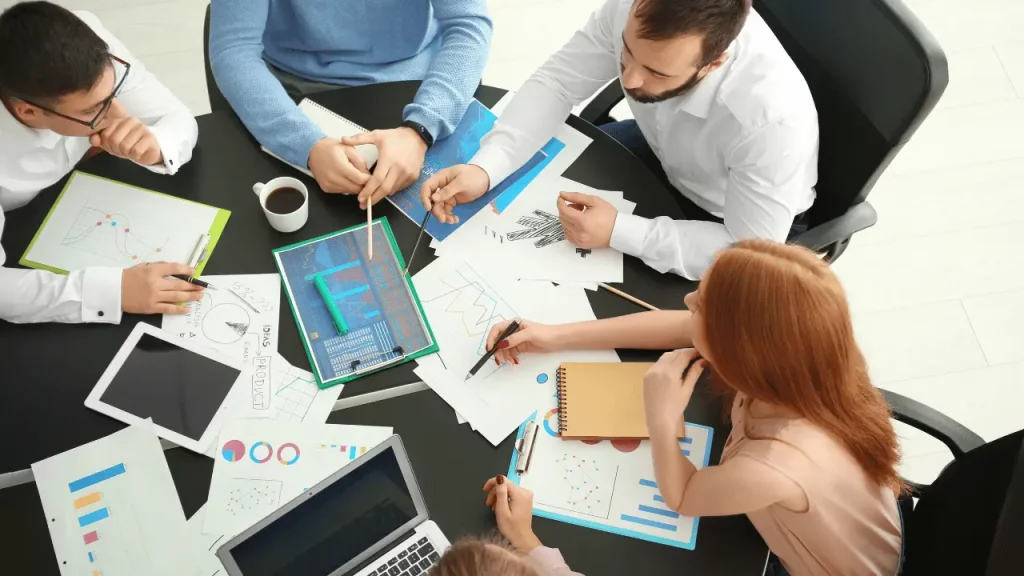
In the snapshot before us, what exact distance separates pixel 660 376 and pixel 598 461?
0.60ft

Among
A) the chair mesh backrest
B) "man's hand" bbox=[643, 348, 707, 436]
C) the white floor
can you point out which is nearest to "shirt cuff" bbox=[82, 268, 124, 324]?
"man's hand" bbox=[643, 348, 707, 436]

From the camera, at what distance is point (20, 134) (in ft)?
5.18

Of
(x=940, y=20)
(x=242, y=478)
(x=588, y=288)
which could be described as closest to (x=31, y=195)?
(x=242, y=478)

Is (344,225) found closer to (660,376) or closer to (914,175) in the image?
Result: (660,376)

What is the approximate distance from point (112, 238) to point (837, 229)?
4.88 ft

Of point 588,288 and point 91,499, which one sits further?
point 588,288

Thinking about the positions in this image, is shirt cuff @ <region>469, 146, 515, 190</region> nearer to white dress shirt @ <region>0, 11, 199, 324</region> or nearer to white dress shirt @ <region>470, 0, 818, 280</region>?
white dress shirt @ <region>470, 0, 818, 280</region>

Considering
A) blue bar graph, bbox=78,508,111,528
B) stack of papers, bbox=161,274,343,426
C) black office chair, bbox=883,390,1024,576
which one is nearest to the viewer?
black office chair, bbox=883,390,1024,576

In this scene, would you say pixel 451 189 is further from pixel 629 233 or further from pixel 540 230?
pixel 629 233

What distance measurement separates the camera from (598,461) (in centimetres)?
140

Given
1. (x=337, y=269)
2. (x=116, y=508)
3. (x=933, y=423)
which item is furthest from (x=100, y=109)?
(x=933, y=423)

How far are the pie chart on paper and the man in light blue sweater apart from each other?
539 mm

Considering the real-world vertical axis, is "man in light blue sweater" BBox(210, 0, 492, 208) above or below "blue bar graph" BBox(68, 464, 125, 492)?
above

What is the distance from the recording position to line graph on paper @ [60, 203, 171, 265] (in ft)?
5.20
